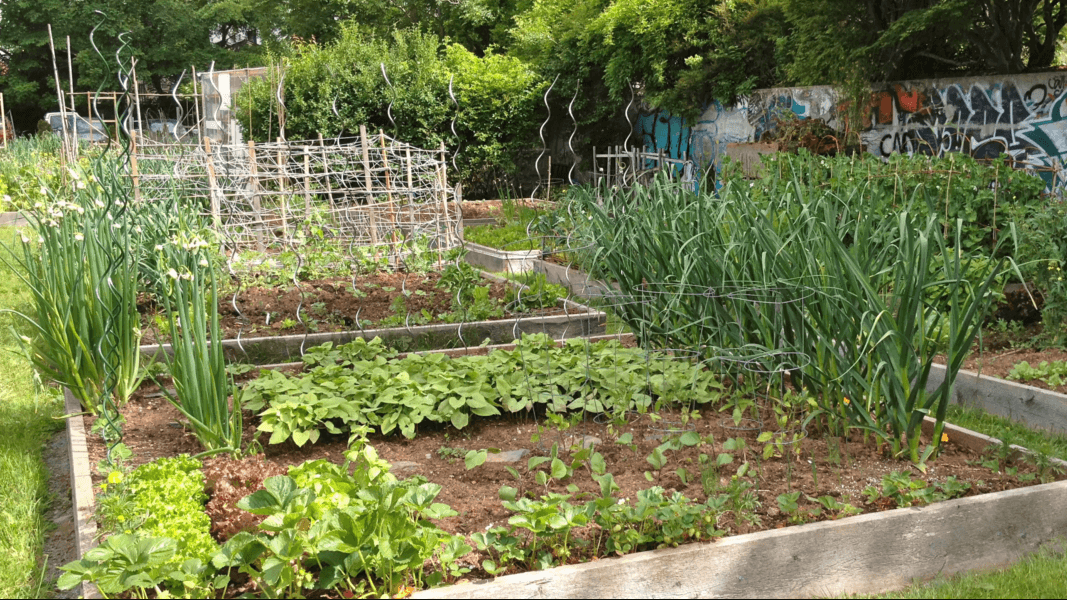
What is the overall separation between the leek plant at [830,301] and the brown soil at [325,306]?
2472 millimetres

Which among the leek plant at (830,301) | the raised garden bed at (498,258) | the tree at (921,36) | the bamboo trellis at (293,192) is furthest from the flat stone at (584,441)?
the tree at (921,36)

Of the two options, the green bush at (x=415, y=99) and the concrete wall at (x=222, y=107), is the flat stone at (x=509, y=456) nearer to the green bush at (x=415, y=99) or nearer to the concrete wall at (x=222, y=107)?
the concrete wall at (x=222, y=107)

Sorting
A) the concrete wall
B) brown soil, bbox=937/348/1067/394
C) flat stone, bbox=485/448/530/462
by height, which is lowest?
brown soil, bbox=937/348/1067/394

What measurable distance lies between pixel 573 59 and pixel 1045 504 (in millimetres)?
15354

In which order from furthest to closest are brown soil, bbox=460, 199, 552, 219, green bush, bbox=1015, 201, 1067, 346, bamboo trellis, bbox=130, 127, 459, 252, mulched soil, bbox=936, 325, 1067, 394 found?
1. brown soil, bbox=460, 199, 552, 219
2. bamboo trellis, bbox=130, 127, 459, 252
3. green bush, bbox=1015, 201, 1067, 346
4. mulched soil, bbox=936, 325, 1067, 394

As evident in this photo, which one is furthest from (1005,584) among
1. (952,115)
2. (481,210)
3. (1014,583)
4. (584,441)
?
(481,210)

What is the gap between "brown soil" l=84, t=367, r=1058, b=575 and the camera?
Result: 321cm

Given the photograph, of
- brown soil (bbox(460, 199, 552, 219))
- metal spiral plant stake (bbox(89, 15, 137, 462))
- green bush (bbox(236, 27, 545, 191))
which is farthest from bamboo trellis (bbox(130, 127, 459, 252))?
green bush (bbox(236, 27, 545, 191))

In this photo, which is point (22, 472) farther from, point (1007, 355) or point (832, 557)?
point (1007, 355)

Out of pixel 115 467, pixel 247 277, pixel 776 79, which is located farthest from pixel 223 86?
pixel 115 467

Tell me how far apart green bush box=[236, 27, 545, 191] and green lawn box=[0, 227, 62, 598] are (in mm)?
11150

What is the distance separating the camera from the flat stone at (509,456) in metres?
3.86

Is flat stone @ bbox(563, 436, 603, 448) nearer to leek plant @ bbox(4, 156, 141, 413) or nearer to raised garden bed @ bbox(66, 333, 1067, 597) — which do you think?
raised garden bed @ bbox(66, 333, 1067, 597)

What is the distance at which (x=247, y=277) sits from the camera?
767 cm
